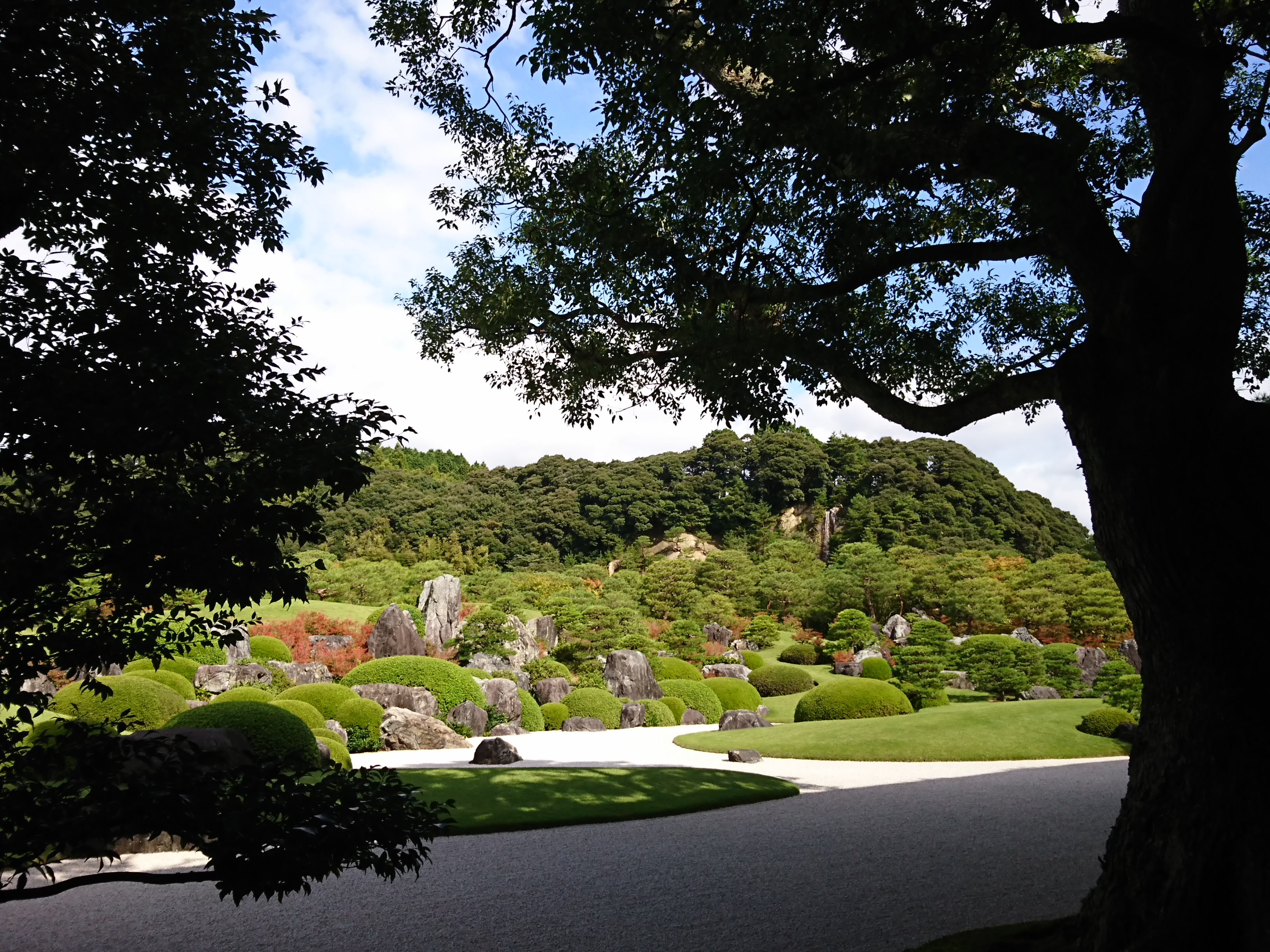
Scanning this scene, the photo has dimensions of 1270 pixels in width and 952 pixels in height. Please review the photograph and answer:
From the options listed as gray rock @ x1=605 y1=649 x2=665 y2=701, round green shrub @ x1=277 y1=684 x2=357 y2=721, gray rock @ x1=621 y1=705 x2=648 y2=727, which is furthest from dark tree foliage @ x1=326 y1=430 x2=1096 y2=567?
round green shrub @ x1=277 y1=684 x2=357 y2=721

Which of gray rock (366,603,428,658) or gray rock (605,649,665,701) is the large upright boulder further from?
gray rock (605,649,665,701)

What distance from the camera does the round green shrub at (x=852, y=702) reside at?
17016mm

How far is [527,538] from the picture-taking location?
44844mm

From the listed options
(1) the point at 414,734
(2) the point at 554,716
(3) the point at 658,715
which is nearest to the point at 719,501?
(3) the point at 658,715

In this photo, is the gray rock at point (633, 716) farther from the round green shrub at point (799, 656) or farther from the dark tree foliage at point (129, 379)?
the dark tree foliage at point (129, 379)

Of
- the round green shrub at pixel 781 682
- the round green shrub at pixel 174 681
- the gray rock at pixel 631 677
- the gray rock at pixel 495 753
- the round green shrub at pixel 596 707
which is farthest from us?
the round green shrub at pixel 781 682

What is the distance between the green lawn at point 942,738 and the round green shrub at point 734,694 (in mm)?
5169

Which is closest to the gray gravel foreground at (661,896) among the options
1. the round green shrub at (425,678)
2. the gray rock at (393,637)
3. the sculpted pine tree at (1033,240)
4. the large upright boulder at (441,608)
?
the sculpted pine tree at (1033,240)

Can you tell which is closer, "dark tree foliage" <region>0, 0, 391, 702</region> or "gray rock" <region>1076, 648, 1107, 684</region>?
"dark tree foliage" <region>0, 0, 391, 702</region>

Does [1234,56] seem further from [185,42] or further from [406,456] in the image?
[406,456]

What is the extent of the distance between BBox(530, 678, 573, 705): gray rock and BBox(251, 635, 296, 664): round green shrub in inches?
228

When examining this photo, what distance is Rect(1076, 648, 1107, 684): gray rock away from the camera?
74.3ft

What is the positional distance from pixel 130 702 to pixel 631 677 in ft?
43.2

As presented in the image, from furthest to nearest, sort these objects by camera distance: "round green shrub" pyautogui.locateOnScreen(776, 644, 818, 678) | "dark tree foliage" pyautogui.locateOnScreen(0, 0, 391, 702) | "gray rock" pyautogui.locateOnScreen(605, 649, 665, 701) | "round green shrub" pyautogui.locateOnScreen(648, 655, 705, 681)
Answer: "round green shrub" pyautogui.locateOnScreen(776, 644, 818, 678) → "round green shrub" pyautogui.locateOnScreen(648, 655, 705, 681) → "gray rock" pyautogui.locateOnScreen(605, 649, 665, 701) → "dark tree foliage" pyautogui.locateOnScreen(0, 0, 391, 702)
